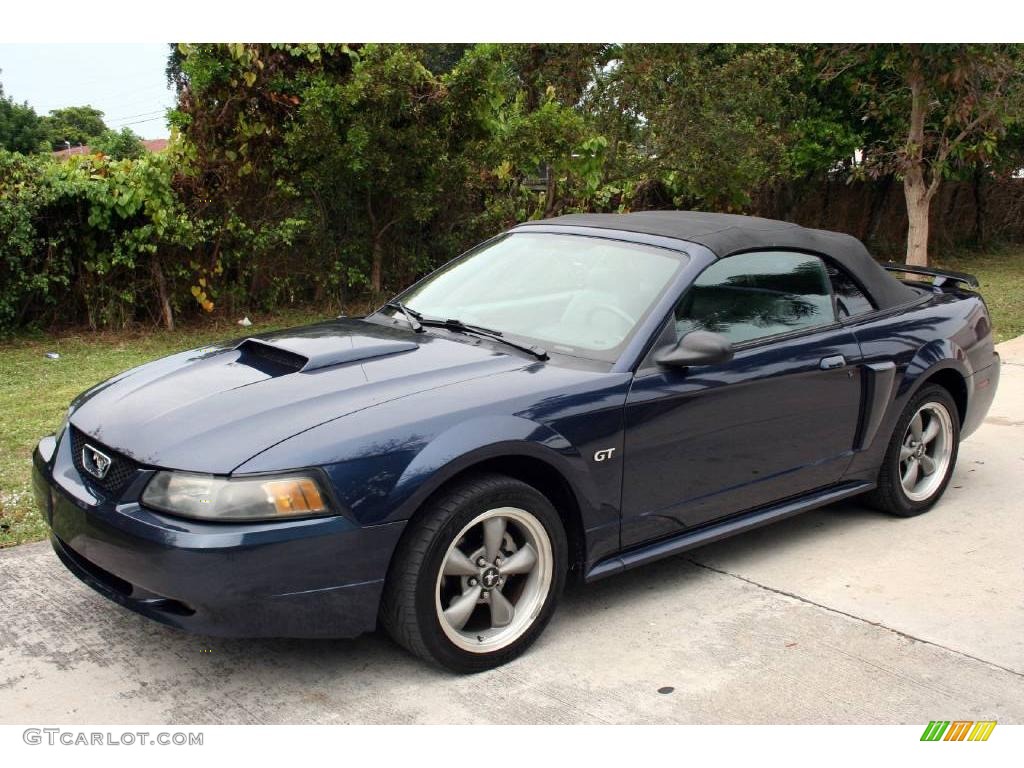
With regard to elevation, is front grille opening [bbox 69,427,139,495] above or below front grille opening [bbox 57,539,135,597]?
above

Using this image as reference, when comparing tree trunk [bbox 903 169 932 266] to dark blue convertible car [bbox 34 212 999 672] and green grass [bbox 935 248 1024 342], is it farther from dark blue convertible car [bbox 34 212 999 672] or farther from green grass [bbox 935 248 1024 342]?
dark blue convertible car [bbox 34 212 999 672]

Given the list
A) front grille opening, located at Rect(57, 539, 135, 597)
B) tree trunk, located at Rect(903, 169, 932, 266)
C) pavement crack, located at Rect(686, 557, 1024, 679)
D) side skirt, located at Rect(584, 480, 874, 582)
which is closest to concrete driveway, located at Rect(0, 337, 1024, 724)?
pavement crack, located at Rect(686, 557, 1024, 679)

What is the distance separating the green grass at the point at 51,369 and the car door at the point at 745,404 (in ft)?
9.24

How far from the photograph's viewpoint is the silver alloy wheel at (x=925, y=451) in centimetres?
518

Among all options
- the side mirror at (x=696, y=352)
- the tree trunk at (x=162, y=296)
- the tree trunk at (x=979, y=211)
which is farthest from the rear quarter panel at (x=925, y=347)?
the tree trunk at (x=979, y=211)

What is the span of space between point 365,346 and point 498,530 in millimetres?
973

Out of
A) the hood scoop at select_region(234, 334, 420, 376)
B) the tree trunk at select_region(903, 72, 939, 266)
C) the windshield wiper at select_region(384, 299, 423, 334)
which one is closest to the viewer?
the hood scoop at select_region(234, 334, 420, 376)

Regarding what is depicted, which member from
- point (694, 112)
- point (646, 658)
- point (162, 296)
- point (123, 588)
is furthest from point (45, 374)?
point (694, 112)

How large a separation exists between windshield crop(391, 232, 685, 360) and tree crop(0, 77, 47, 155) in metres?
56.5

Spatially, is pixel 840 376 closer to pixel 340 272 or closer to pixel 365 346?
pixel 365 346

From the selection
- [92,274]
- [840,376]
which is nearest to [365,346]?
[840,376]

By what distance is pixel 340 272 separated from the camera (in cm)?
1101

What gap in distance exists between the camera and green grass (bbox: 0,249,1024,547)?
5.24 meters

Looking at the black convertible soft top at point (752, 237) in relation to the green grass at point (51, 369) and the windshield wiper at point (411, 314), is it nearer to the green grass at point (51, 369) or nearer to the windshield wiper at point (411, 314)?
the windshield wiper at point (411, 314)
